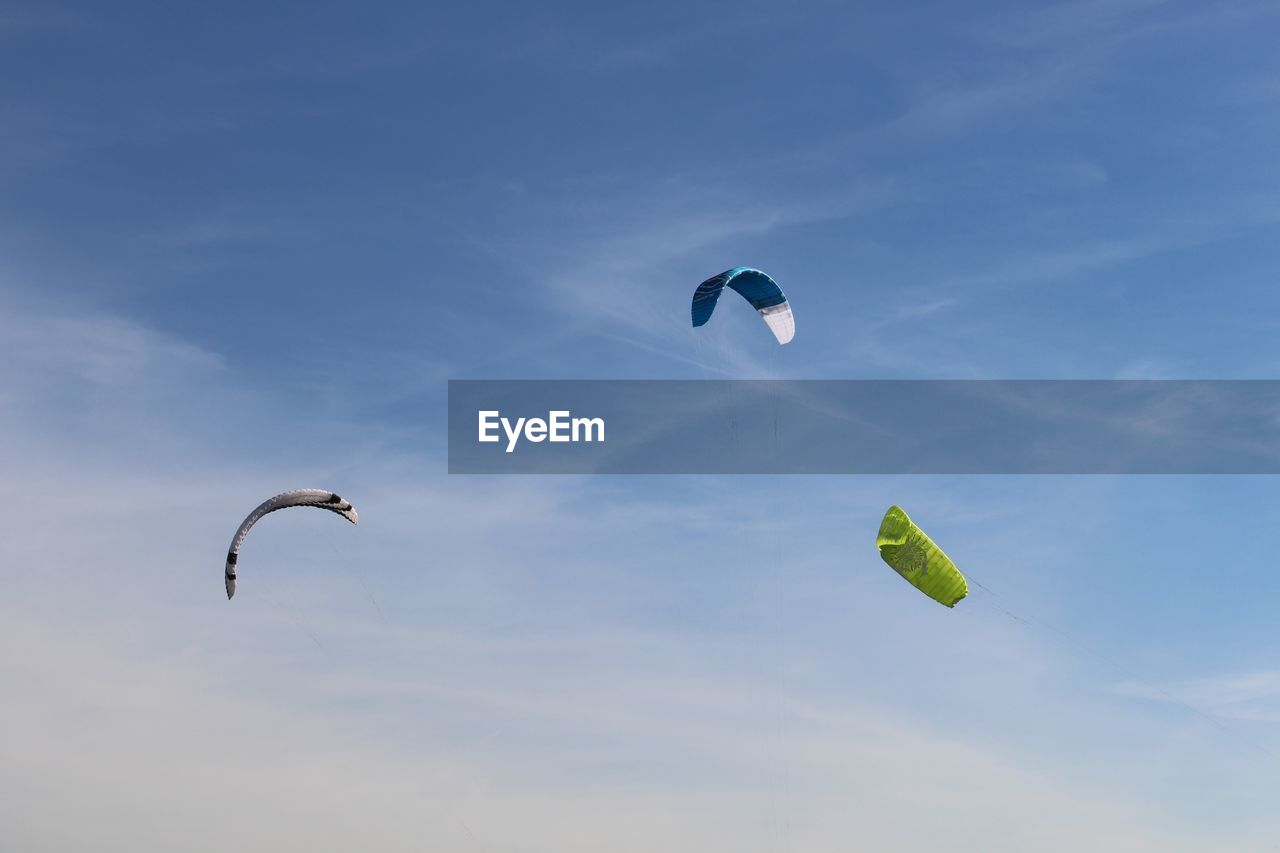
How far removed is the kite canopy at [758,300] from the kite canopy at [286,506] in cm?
1978

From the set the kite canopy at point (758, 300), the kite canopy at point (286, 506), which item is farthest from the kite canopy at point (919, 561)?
the kite canopy at point (286, 506)

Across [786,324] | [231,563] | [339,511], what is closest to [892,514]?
[786,324]

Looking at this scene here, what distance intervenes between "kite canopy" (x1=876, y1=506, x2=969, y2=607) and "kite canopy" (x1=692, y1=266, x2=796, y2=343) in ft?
37.1

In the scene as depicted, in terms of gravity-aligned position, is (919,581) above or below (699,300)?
below

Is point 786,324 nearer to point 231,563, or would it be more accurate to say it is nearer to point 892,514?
point 892,514

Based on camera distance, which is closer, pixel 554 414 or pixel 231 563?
pixel 554 414

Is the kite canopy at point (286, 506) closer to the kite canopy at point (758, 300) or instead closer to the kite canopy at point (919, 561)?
the kite canopy at point (758, 300)

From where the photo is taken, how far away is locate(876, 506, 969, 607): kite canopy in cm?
→ 6769

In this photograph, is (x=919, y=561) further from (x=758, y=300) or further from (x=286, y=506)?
(x=286, y=506)

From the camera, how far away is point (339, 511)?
72.2 metres

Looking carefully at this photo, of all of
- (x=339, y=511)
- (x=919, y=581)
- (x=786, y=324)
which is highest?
(x=786, y=324)

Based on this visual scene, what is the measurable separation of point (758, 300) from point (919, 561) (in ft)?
50.4

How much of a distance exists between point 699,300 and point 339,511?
20702 millimetres

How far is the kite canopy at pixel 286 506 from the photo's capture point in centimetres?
7038
